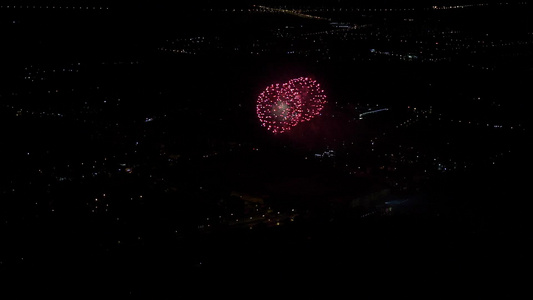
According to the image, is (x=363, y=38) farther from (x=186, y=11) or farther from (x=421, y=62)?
(x=186, y=11)

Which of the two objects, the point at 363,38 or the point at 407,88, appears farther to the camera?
the point at 363,38

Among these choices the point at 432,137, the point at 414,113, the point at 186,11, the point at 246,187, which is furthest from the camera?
the point at 414,113

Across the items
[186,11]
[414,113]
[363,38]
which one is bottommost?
[414,113]

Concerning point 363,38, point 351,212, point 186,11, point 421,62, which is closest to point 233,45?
point 186,11

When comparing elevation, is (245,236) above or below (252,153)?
above

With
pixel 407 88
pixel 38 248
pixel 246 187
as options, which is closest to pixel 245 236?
pixel 38 248

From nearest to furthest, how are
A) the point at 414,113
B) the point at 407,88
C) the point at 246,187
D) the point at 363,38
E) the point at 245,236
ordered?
the point at 245,236, the point at 246,187, the point at 414,113, the point at 407,88, the point at 363,38

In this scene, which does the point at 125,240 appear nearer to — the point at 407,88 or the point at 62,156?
the point at 62,156
